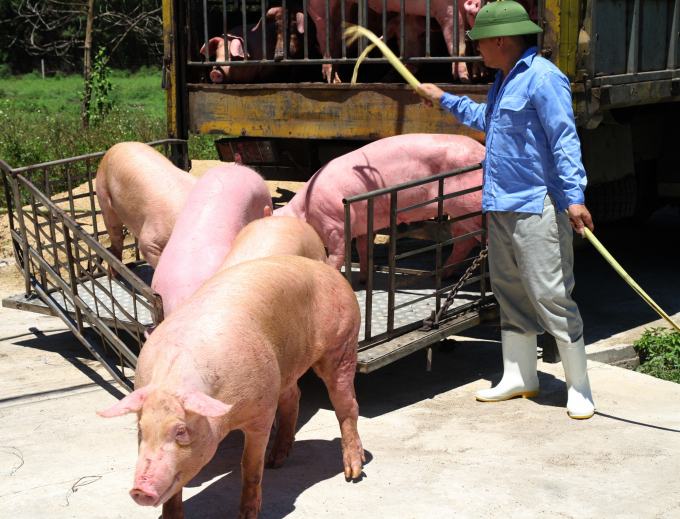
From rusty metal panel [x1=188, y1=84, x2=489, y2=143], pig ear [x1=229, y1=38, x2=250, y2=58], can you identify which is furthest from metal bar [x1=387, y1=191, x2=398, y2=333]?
pig ear [x1=229, y1=38, x2=250, y2=58]

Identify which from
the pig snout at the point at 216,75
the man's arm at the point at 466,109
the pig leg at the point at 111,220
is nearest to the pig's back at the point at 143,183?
the pig leg at the point at 111,220

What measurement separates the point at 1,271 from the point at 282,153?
3.31 m

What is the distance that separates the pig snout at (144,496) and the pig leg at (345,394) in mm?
1157

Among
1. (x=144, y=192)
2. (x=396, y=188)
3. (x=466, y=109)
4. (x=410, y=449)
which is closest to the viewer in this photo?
(x=410, y=449)

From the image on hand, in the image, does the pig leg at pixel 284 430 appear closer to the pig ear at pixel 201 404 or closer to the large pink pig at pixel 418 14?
the pig ear at pixel 201 404

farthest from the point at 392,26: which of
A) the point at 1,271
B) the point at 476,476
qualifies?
the point at 1,271

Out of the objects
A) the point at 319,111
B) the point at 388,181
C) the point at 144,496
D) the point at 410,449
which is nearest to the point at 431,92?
the point at 388,181

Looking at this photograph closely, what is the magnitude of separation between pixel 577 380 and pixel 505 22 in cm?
192

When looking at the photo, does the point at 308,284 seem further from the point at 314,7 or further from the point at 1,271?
the point at 1,271

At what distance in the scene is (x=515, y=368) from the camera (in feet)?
14.8

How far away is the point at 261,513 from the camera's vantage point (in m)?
3.22

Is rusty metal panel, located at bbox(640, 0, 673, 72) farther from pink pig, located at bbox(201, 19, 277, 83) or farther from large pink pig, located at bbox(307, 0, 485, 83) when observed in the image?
pink pig, located at bbox(201, 19, 277, 83)

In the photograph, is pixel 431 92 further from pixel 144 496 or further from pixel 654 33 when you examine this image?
pixel 144 496

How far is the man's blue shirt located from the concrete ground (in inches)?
46.3
